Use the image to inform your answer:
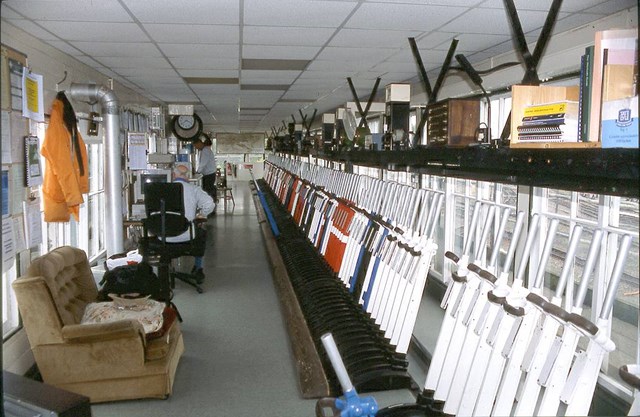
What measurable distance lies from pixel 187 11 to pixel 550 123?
242 centimetres

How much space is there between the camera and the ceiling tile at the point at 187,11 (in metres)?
3.35

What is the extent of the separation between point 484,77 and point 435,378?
11.2ft

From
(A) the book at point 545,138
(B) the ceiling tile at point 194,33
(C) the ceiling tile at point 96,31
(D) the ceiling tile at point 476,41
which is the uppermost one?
(D) the ceiling tile at point 476,41

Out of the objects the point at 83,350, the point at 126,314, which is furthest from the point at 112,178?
the point at 83,350

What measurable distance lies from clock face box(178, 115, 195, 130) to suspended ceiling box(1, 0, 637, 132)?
400cm

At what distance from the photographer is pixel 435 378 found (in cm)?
313

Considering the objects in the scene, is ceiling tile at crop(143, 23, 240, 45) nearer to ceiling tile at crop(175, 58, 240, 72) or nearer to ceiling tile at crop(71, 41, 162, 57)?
ceiling tile at crop(71, 41, 162, 57)

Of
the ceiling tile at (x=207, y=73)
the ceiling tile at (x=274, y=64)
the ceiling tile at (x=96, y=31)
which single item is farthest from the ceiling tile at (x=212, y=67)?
the ceiling tile at (x=96, y=31)

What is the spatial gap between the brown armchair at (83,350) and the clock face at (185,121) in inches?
292

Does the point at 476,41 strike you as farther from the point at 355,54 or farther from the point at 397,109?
the point at 355,54

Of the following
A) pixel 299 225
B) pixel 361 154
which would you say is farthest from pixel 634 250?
pixel 361 154

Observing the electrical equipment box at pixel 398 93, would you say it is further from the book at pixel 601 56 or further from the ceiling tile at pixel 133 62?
the book at pixel 601 56

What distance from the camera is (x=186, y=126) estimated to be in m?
11.1

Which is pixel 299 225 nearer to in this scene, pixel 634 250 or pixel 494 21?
pixel 494 21
